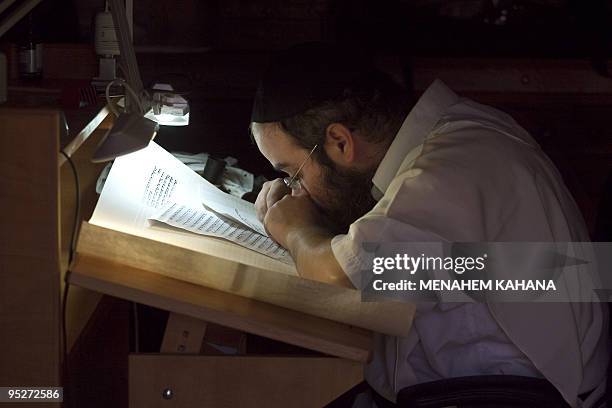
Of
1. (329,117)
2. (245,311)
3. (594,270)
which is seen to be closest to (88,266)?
(245,311)

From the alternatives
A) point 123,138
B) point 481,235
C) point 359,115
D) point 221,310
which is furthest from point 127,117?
point 481,235

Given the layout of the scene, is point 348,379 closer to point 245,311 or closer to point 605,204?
point 245,311

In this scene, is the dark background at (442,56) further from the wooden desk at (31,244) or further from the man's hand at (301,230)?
the wooden desk at (31,244)

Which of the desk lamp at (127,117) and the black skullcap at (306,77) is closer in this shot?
the desk lamp at (127,117)

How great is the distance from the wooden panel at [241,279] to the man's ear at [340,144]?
0.47 metres

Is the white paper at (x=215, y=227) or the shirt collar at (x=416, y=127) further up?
the shirt collar at (x=416, y=127)

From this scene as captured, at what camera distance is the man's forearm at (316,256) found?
1.46 metres

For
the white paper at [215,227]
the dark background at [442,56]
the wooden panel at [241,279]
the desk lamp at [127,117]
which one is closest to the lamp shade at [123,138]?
the desk lamp at [127,117]

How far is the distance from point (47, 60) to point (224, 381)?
1775mm

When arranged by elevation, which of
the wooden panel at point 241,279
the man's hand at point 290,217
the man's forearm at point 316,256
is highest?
the wooden panel at point 241,279

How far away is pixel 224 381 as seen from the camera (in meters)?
1.41

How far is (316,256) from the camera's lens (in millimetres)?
1519

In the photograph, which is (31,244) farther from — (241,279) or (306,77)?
(306,77)

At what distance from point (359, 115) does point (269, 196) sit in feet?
0.90
